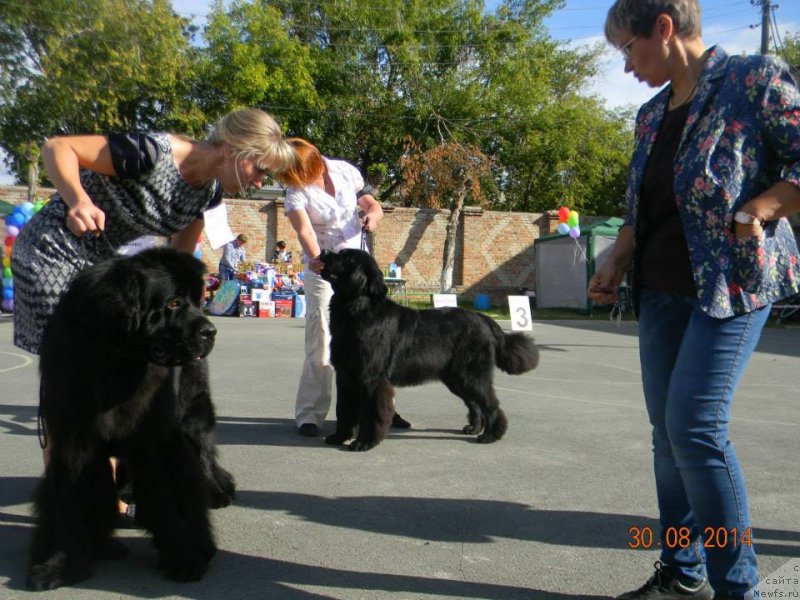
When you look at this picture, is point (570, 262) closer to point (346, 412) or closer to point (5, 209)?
point (5, 209)

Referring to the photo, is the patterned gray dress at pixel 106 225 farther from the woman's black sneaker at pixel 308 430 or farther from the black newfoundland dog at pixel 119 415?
the woman's black sneaker at pixel 308 430

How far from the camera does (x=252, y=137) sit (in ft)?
10.3

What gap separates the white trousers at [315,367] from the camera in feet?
17.6

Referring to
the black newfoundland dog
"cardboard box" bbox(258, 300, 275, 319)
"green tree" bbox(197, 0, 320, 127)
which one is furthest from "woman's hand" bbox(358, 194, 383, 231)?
"green tree" bbox(197, 0, 320, 127)

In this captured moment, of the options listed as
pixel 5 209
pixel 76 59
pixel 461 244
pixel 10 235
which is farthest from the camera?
pixel 461 244

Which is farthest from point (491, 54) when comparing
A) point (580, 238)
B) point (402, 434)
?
point (402, 434)

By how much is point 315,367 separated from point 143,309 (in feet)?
9.52

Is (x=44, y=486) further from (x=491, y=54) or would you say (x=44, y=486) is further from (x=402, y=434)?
(x=491, y=54)

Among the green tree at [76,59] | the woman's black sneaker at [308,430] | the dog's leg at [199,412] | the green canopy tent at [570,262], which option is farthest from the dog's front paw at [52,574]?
the green tree at [76,59]

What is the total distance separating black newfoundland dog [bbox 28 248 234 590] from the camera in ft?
8.44

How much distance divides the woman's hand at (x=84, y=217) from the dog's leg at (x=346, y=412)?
2.51 metres

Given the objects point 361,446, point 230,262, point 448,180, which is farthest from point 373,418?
point 448,180

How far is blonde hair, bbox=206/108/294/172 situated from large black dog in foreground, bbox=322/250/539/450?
1.70 m

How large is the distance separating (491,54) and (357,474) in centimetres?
3266
